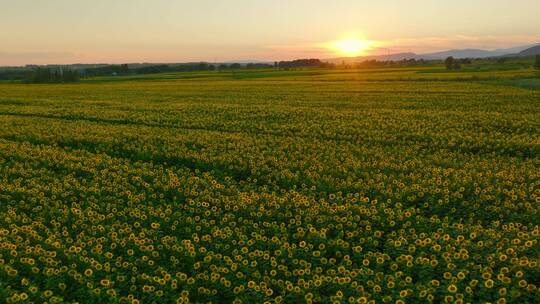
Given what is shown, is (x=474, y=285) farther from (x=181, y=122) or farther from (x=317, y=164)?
(x=181, y=122)

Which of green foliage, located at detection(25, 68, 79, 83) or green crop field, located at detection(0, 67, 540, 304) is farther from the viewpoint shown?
green foliage, located at detection(25, 68, 79, 83)

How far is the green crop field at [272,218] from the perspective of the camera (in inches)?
242

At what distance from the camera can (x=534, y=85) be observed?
4184cm

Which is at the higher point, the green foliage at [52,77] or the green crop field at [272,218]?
the green foliage at [52,77]

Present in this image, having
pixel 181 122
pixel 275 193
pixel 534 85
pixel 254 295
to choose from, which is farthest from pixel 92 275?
pixel 534 85

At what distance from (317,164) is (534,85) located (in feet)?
124

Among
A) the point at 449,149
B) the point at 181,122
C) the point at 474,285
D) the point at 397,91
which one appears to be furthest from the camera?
the point at 397,91

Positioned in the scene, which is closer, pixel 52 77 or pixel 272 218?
pixel 272 218

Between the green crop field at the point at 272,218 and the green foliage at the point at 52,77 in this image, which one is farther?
the green foliage at the point at 52,77

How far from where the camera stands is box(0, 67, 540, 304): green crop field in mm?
6141

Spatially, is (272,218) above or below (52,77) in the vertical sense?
below

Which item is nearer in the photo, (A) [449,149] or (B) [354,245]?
(B) [354,245]

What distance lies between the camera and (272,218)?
879 centimetres

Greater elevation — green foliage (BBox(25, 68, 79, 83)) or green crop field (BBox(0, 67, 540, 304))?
green foliage (BBox(25, 68, 79, 83))
